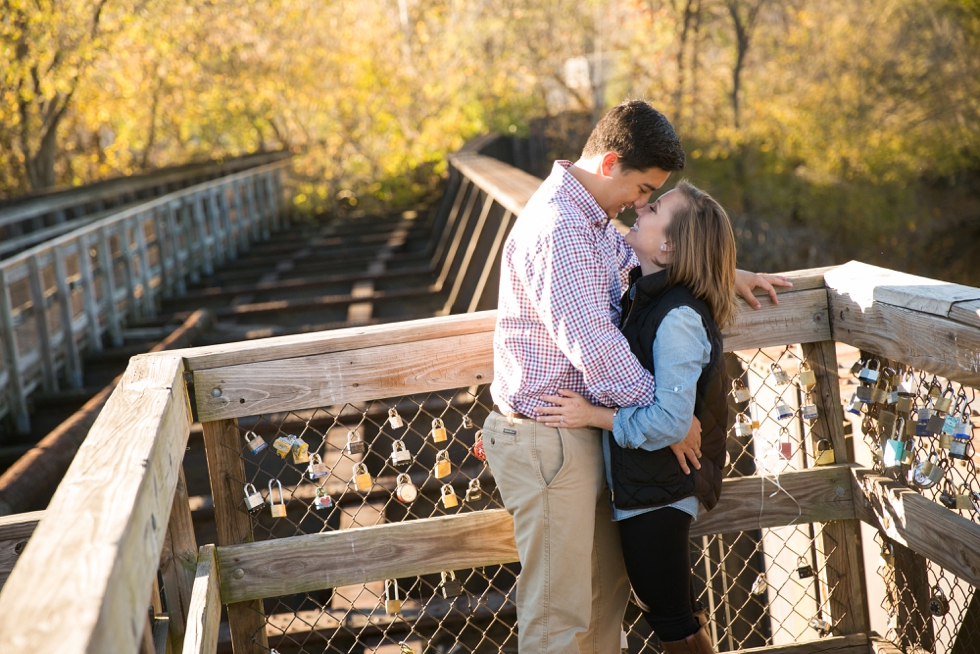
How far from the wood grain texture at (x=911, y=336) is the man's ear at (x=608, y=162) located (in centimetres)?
87

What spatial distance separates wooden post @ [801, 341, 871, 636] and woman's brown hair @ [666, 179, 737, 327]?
0.63m

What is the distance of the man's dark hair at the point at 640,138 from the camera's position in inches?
81.6

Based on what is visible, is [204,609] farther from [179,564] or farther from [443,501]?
[443,501]

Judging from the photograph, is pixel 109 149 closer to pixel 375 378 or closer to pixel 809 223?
pixel 809 223

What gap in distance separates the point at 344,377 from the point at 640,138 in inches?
40.2

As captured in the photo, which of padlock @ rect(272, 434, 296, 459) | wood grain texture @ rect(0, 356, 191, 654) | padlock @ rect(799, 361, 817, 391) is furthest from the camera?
padlock @ rect(799, 361, 817, 391)

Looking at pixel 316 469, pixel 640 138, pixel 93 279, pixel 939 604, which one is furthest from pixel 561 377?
pixel 93 279

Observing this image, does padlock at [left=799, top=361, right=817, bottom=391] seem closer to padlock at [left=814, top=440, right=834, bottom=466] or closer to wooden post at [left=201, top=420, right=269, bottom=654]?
padlock at [left=814, top=440, right=834, bottom=466]

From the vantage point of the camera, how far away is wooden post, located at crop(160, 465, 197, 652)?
85.2 inches

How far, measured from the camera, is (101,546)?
1200mm

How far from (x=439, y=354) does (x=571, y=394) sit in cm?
47

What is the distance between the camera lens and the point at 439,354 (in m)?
2.41

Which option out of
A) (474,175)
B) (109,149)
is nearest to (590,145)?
(474,175)

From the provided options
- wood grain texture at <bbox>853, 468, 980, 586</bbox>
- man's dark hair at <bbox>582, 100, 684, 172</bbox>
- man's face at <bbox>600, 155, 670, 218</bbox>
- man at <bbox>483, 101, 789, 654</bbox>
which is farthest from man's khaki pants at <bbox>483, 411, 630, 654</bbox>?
wood grain texture at <bbox>853, 468, 980, 586</bbox>
